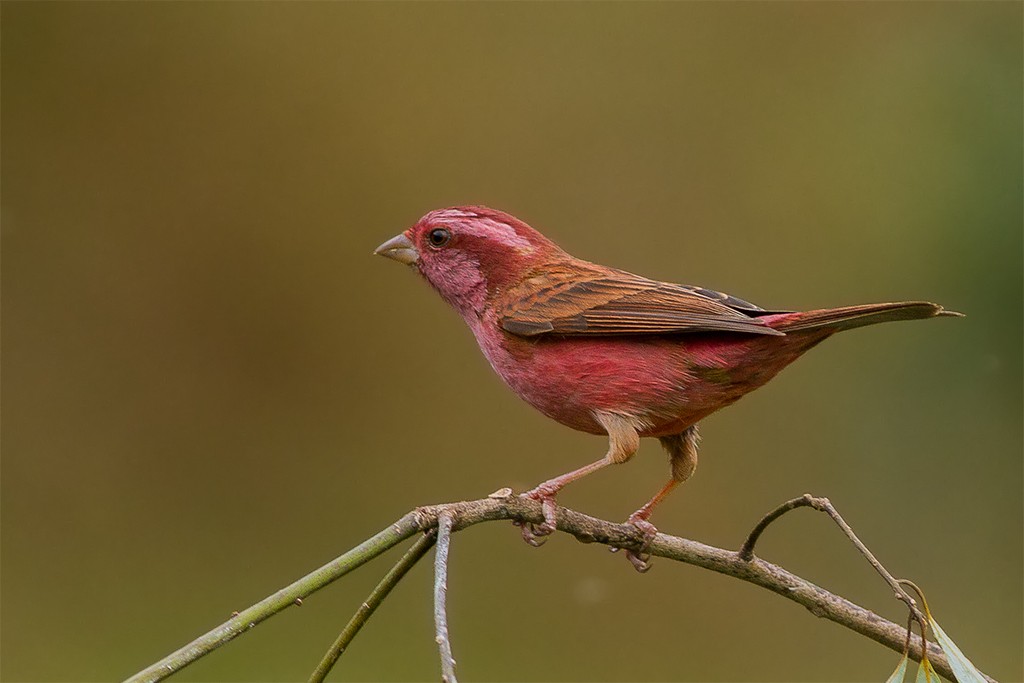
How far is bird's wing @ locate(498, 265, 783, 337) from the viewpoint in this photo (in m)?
4.90

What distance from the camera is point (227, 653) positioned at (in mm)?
7641

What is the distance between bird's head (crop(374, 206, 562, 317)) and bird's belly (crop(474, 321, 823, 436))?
0.71 m

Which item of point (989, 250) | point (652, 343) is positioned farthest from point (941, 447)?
point (652, 343)

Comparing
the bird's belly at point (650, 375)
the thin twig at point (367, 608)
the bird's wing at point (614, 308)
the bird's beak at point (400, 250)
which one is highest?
the bird's beak at point (400, 250)

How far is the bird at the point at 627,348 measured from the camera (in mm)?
4770

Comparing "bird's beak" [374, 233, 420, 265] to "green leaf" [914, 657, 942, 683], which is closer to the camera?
"green leaf" [914, 657, 942, 683]

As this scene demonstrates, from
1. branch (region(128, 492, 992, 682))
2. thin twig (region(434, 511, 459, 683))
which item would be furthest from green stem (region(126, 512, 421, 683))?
thin twig (region(434, 511, 459, 683))

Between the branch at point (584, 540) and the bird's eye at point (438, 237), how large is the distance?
1946 millimetres

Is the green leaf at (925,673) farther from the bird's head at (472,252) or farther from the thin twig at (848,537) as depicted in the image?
the bird's head at (472,252)

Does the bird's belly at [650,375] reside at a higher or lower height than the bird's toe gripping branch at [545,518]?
higher

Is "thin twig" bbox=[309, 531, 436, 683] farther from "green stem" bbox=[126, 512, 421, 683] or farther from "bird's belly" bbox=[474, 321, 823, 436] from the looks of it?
"bird's belly" bbox=[474, 321, 823, 436]

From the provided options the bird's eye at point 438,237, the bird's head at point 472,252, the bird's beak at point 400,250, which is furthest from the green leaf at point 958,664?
the bird's beak at point 400,250

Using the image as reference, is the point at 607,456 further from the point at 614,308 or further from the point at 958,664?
the point at 958,664

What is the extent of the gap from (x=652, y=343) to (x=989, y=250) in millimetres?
4754
